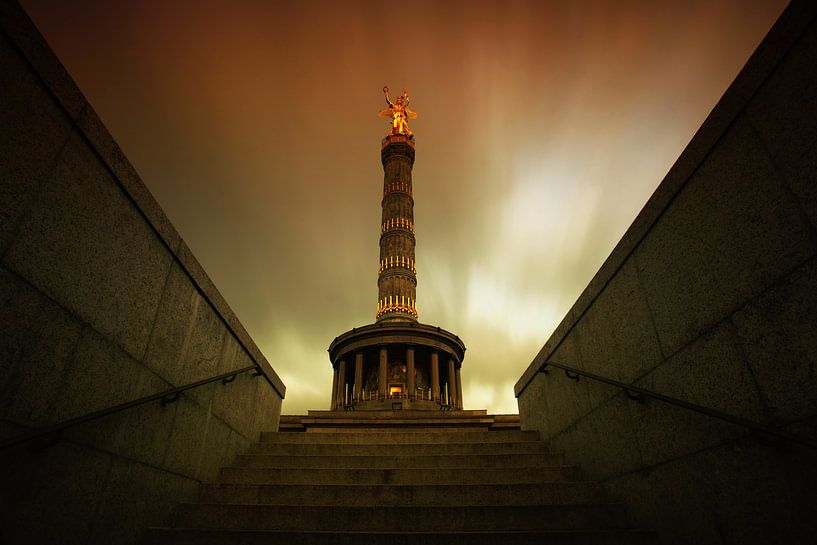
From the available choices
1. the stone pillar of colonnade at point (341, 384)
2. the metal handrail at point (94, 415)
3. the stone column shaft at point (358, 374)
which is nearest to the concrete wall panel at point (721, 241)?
the metal handrail at point (94, 415)

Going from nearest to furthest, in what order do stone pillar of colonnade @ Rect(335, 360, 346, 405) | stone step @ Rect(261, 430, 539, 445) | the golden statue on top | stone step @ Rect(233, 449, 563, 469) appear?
1. stone step @ Rect(233, 449, 563, 469)
2. stone step @ Rect(261, 430, 539, 445)
3. stone pillar of colonnade @ Rect(335, 360, 346, 405)
4. the golden statue on top

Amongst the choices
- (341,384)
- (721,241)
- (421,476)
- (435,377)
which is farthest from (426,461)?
(341,384)

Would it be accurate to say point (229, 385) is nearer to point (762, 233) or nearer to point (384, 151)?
point (762, 233)

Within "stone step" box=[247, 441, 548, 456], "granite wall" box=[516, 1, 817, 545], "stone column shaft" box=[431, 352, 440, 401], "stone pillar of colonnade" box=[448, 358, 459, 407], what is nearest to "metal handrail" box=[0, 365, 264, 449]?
"stone step" box=[247, 441, 548, 456]

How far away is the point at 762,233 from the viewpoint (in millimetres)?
3072

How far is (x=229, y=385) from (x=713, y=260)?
19.5 ft

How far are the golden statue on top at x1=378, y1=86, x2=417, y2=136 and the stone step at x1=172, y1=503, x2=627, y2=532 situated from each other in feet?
106

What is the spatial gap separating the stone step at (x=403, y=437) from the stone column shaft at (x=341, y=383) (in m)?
16.8

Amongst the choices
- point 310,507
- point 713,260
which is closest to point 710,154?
point 713,260

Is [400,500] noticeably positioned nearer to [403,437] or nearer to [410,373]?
[403,437]

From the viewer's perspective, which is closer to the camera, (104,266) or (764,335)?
(764,335)

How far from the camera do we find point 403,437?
7.57 m

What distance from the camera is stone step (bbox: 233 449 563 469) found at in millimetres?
6074

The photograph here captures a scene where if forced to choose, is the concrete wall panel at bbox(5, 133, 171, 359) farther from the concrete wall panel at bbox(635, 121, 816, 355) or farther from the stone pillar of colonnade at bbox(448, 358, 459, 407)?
the stone pillar of colonnade at bbox(448, 358, 459, 407)
